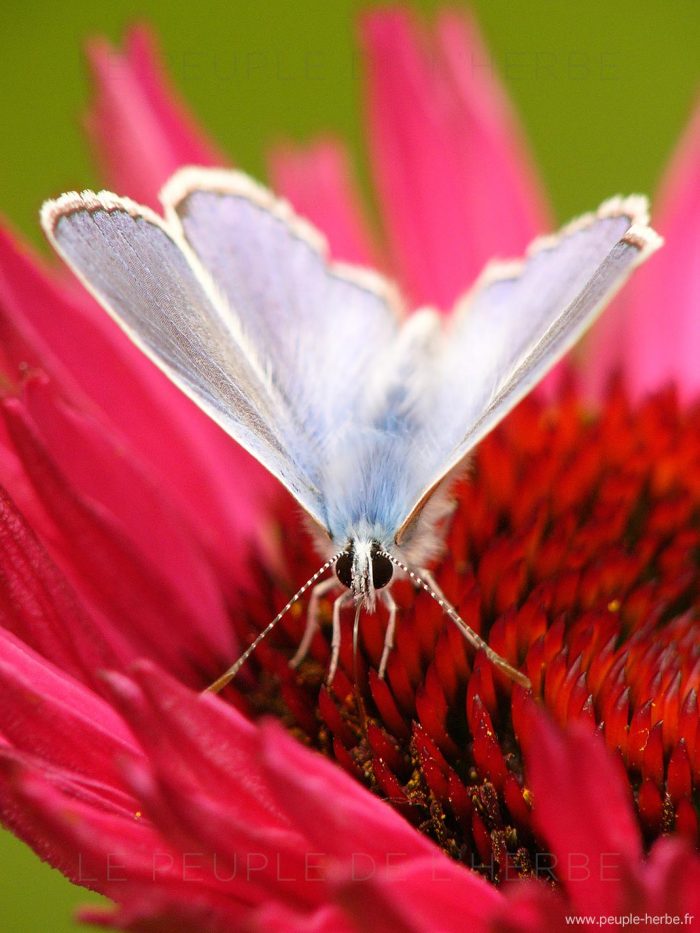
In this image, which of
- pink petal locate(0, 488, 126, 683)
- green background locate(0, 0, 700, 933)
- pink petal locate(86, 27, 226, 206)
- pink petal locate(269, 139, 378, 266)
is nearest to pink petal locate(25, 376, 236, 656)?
pink petal locate(0, 488, 126, 683)

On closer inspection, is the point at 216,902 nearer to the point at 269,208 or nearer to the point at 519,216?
the point at 269,208

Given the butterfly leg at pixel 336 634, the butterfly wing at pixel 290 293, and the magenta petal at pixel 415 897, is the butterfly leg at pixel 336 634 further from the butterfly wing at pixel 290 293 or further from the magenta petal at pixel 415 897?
the magenta petal at pixel 415 897

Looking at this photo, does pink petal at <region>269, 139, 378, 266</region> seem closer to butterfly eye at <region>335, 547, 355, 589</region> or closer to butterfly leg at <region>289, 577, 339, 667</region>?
butterfly leg at <region>289, 577, 339, 667</region>

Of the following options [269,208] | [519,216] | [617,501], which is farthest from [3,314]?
[519,216]

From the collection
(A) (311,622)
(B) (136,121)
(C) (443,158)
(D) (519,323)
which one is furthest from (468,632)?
(C) (443,158)

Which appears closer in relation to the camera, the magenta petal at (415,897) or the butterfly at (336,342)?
the magenta petal at (415,897)

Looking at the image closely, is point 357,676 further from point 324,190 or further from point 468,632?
point 324,190

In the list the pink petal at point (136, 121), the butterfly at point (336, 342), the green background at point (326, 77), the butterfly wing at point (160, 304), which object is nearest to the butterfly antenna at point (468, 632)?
the butterfly at point (336, 342)
